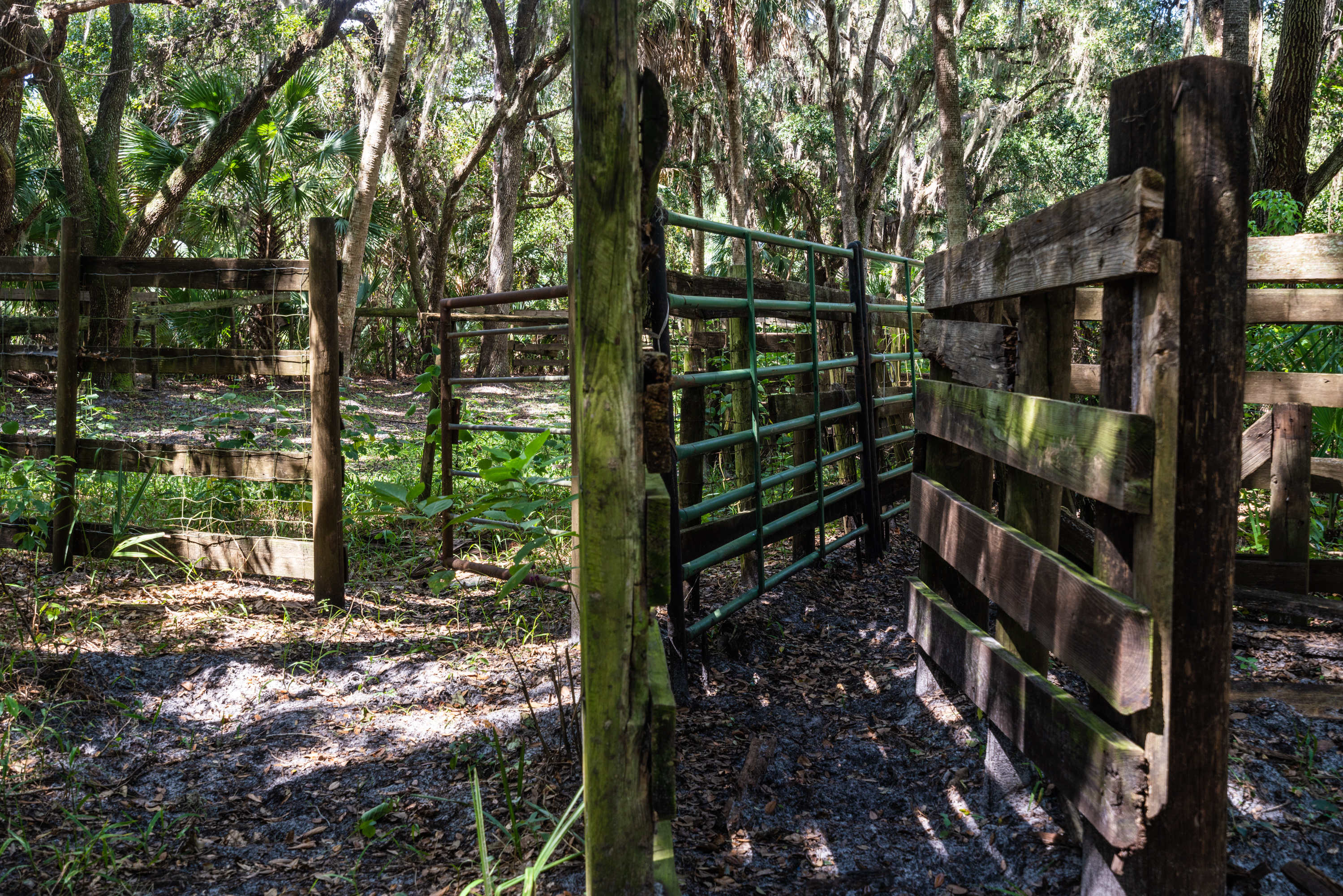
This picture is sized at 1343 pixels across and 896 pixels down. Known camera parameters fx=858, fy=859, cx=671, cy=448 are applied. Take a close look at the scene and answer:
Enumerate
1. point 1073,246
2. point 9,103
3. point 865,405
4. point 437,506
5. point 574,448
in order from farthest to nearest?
point 9,103
point 865,405
point 437,506
point 574,448
point 1073,246

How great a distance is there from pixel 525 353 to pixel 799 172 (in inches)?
439

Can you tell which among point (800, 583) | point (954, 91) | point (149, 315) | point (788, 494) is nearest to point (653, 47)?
point (954, 91)

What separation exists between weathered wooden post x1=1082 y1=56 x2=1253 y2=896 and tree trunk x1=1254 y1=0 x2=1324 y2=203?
7052 millimetres

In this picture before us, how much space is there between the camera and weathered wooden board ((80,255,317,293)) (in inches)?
185

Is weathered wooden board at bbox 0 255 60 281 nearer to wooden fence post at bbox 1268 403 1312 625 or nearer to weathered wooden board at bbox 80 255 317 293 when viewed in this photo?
weathered wooden board at bbox 80 255 317 293

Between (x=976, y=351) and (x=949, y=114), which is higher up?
(x=949, y=114)

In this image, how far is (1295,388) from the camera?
422cm

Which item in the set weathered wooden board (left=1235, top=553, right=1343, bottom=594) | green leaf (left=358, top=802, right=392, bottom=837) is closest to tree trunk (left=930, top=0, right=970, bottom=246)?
weathered wooden board (left=1235, top=553, right=1343, bottom=594)

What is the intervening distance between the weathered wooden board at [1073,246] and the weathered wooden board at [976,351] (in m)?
0.12

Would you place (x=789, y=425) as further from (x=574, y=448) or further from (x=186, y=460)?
(x=186, y=460)

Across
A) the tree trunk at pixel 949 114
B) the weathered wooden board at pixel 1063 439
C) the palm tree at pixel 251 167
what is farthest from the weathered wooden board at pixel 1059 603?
the palm tree at pixel 251 167

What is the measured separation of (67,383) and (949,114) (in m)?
9.81

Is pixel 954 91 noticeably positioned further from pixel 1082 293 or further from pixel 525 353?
pixel 525 353

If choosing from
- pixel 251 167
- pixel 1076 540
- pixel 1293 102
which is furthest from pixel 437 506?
pixel 251 167
